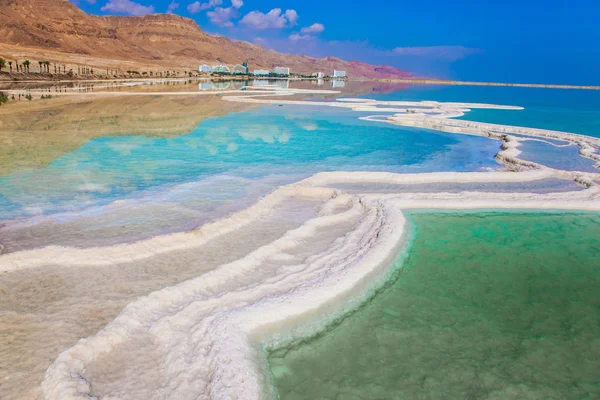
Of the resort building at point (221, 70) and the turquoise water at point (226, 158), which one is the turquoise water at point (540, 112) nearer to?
the turquoise water at point (226, 158)

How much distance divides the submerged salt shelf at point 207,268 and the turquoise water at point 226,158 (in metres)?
0.14

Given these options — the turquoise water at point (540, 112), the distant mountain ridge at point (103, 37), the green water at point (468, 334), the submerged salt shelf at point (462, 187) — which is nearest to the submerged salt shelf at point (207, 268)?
the submerged salt shelf at point (462, 187)

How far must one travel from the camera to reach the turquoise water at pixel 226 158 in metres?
8.95

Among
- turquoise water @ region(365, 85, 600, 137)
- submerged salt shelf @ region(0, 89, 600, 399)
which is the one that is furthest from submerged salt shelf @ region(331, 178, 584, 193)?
turquoise water @ region(365, 85, 600, 137)

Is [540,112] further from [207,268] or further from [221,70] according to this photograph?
[221,70]

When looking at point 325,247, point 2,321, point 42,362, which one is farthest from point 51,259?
point 325,247

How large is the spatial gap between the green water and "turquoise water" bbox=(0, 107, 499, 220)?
16.4ft

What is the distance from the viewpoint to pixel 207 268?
5.62m

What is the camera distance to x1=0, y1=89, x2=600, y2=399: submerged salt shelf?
12.2 feet

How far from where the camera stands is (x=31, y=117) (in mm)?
19938

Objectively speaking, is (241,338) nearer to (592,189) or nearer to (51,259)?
(51,259)

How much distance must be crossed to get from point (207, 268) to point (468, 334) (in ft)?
11.2

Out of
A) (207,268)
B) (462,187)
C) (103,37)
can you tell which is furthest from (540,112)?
(103,37)

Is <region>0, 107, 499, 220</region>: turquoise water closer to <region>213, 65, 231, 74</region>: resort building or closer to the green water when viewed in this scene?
the green water
